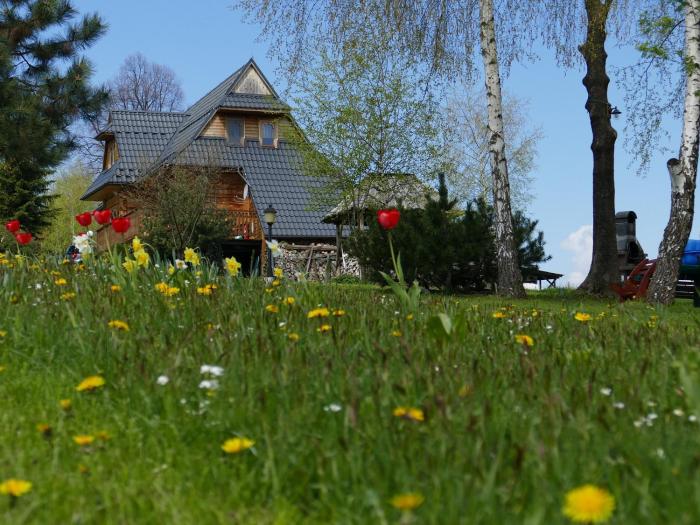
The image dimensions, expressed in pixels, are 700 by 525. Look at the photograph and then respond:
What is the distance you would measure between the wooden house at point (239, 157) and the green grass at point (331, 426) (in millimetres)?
29111

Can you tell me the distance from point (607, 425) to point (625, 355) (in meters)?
1.89

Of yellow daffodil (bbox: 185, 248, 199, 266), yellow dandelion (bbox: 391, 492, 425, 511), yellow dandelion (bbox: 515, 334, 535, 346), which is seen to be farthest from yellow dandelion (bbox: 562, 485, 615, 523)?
yellow daffodil (bbox: 185, 248, 199, 266)

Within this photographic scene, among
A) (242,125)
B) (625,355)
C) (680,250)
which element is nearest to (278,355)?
(625,355)

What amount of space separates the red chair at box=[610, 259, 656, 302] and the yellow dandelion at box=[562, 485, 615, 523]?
15.0 m

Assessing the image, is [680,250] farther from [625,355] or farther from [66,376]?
[66,376]

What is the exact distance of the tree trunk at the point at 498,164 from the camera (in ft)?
54.0

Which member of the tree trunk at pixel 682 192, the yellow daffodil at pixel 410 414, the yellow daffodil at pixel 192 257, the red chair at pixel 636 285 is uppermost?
the tree trunk at pixel 682 192

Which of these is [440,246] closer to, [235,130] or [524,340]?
[524,340]

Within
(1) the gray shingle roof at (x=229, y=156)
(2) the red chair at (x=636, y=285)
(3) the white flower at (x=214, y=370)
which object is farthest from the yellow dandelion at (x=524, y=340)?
(1) the gray shingle roof at (x=229, y=156)

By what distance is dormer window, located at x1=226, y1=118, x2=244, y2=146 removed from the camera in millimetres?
38438

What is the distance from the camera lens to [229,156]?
3753cm

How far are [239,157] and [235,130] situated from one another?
1.74 meters

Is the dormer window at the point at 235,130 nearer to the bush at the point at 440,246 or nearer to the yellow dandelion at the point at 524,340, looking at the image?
the bush at the point at 440,246

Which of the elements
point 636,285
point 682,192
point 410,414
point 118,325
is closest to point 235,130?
point 636,285
